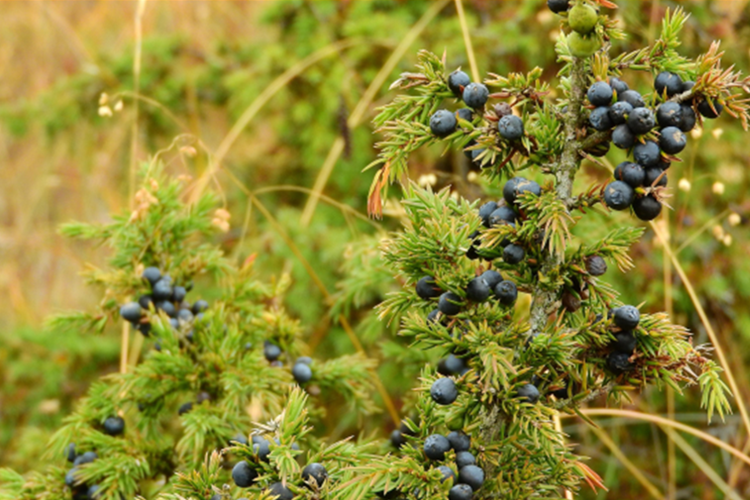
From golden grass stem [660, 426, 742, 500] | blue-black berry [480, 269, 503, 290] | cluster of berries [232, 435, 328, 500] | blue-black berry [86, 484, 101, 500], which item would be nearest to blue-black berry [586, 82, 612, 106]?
blue-black berry [480, 269, 503, 290]

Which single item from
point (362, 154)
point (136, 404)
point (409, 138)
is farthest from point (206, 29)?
point (409, 138)

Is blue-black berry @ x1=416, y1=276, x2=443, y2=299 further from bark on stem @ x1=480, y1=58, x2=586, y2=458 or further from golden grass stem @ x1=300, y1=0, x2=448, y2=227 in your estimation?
golden grass stem @ x1=300, y1=0, x2=448, y2=227

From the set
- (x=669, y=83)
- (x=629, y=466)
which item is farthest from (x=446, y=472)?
(x=629, y=466)

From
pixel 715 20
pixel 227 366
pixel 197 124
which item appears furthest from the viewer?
pixel 197 124

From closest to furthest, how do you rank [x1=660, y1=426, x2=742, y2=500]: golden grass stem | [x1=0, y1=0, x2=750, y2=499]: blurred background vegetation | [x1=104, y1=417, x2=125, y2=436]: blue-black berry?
[x1=104, y1=417, x2=125, y2=436]: blue-black berry
[x1=660, y1=426, x2=742, y2=500]: golden grass stem
[x1=0, y1=0, x2=750, y2=499]: blurred background vegetation

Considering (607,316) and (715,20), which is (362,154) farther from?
(607,316)

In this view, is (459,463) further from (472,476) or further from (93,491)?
(93,491)

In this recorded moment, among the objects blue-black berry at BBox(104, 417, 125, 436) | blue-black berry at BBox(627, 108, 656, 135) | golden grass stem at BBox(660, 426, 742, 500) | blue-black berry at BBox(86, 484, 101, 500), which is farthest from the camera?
golden grass stem at BBox(660, 426, 742, 500)
